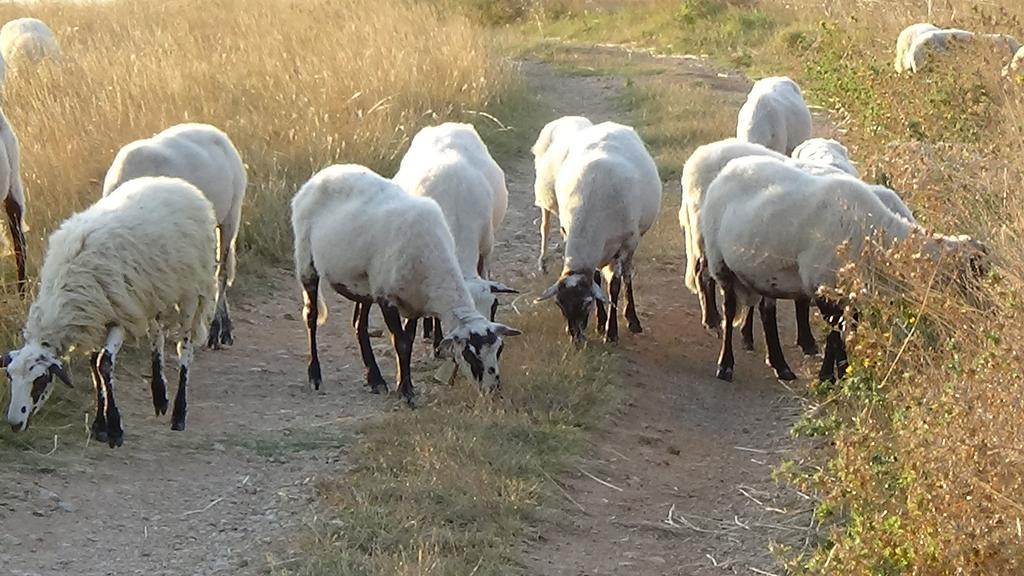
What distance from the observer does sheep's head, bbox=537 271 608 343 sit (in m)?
8.34

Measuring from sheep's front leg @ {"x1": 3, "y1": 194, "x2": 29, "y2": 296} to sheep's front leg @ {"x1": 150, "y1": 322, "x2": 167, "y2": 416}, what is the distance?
197 cm

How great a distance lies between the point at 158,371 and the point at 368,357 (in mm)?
1276

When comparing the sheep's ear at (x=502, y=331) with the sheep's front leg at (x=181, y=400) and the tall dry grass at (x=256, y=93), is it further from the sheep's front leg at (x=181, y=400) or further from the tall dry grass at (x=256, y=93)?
the tall dry grass at (x=256, y=93)

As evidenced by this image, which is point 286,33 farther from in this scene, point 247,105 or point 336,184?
point 336,184

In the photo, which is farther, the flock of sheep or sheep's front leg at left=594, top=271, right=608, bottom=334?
sheep's front leg at left=594, top=271, right=608, bottom=334

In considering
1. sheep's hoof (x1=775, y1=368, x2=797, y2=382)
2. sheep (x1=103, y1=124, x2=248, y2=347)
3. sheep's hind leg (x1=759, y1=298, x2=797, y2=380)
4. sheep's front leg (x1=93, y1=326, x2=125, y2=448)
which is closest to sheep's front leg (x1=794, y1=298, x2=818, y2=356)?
sheep's hind leg (x1=759, y1=298, x2=797, y2=380)

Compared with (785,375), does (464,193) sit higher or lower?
higher

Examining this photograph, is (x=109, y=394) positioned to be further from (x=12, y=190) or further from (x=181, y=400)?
(x=12, y=190)

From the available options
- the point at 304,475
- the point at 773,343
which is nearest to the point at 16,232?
the point at 304,475

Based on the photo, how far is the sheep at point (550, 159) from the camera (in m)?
9.92

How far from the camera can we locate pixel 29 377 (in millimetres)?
6477

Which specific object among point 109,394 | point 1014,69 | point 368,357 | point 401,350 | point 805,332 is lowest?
point 805,332

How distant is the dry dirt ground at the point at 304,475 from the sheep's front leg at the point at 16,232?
1.34 meters

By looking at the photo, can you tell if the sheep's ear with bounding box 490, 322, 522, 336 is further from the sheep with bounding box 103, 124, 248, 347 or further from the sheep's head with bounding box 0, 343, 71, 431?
the sheep's head with bounding box 0, 343, 71, 431
